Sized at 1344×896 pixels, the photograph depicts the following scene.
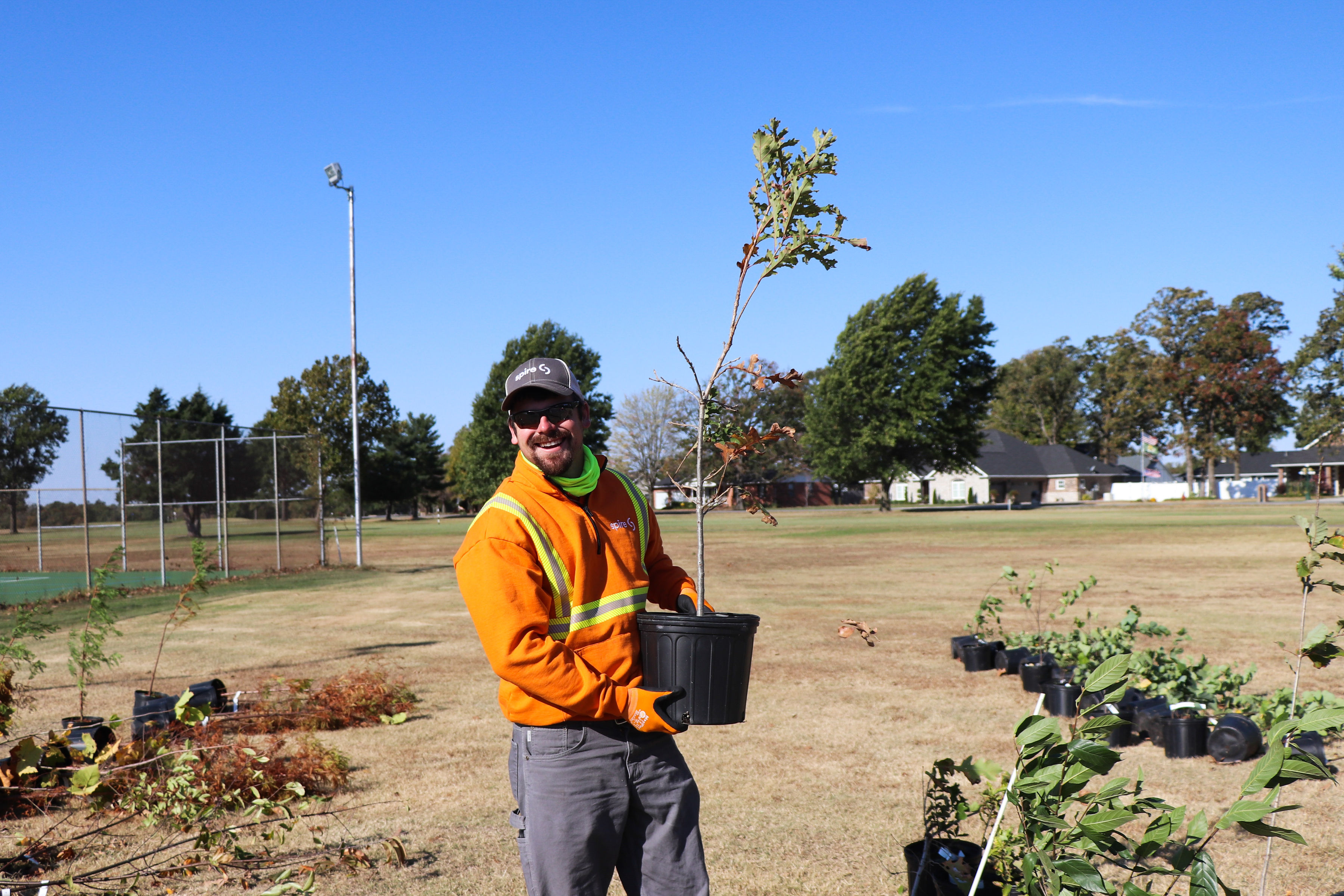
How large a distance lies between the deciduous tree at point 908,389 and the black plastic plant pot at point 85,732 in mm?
55854

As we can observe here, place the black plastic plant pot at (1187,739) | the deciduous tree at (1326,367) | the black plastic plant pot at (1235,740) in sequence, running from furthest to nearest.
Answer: the deciduous tree at (1326,367), the black plastic plant pot at (1187,739), the black plastic plant pot at (1235,740)

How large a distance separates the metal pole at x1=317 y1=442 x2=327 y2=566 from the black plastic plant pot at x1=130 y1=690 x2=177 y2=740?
57.3 ft

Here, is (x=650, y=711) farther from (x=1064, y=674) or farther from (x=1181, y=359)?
(x=1181, y=359)

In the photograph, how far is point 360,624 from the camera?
13.0m

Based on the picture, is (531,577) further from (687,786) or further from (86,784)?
(86,784)

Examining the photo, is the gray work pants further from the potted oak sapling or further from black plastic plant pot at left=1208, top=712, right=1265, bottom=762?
black plastic plant pot at left=1208, top=712, right=1265, bottom=762

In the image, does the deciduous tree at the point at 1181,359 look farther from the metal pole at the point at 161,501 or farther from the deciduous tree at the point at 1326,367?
the metal pole at the point at 161,501

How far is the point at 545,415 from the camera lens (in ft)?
8.94

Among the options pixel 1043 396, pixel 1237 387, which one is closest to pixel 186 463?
pixel 1237 387

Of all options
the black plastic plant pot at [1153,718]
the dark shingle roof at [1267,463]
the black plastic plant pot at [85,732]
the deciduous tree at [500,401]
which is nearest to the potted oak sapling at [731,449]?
the black plastic plant pot at [85,732]

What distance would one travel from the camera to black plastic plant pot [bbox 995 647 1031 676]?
891 cm

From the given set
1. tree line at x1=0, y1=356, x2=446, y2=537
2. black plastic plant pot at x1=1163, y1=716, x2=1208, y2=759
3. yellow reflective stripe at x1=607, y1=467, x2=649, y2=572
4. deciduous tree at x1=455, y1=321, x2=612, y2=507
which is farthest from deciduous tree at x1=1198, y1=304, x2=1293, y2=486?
yellow reflective stripe at x1=607, y1=467, x2=649, y2=572

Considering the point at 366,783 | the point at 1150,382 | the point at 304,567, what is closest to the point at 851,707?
the point at 366,783

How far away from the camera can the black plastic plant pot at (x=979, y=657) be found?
9.16 meters
